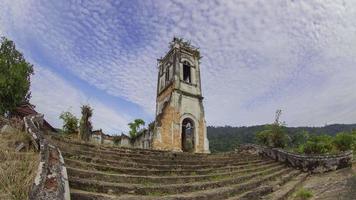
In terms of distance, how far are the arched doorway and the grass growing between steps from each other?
1419 centimetres

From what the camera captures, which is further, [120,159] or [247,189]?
[120,159]

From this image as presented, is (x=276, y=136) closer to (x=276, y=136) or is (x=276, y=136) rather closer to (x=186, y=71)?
(x=276, y=136)

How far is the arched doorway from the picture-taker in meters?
18.2

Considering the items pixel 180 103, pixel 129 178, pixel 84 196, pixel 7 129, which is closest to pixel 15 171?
pixel 84 196

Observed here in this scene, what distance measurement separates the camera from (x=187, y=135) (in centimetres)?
1886

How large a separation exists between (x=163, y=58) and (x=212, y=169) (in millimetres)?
16112

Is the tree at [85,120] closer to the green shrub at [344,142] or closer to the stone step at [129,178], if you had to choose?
the stone step at [129,178]

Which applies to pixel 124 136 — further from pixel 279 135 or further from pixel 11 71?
pixel 279 135

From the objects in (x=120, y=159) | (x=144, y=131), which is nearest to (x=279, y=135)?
(x=144, y=131)

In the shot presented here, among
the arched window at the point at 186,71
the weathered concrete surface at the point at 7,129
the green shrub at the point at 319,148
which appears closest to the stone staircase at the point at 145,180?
the weathered concrete surface at the point at 7,129

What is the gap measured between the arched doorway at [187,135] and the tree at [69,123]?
6.99m

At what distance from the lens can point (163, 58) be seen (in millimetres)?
22219

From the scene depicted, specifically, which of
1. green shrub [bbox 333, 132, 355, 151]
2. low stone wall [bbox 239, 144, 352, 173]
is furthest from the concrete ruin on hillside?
green shrub [bbox 333, 132, 355, 151]

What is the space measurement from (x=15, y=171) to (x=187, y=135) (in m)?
15.8
